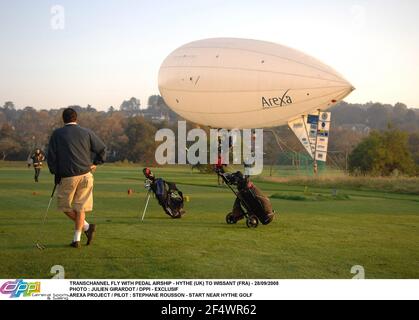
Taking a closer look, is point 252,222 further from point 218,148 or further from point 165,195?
point 218,148

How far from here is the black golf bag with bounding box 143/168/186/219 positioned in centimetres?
1255

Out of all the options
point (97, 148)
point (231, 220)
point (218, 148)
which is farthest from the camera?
point (218, 148)

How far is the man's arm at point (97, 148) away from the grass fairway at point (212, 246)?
1.39 metres

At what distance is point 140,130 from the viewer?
284 feet

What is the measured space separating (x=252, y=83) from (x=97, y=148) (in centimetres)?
1349

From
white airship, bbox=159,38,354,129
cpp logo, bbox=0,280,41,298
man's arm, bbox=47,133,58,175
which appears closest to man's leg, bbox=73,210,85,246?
man's arm, bbox=47,133,58,175

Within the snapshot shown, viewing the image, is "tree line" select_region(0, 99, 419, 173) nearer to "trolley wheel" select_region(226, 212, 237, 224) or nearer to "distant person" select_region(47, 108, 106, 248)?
"trolley wheel" select_region(226, 212, 237, 224)

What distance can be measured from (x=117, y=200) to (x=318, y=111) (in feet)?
32.6

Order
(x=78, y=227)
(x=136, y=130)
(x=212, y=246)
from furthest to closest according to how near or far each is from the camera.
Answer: (x=136, y=130)
(x=212, y=246)
(x=78, y=227)

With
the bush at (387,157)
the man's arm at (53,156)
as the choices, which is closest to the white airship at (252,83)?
the man's arm at (53,156)

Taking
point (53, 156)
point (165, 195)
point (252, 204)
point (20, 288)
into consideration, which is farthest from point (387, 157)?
point (20, 288)

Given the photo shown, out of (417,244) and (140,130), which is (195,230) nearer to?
(417,244)

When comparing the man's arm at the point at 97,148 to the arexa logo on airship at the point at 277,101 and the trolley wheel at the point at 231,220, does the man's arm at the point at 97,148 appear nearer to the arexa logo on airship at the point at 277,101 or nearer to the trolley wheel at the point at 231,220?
the trolley wheel at the point at 231,220

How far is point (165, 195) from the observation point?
12.8m
